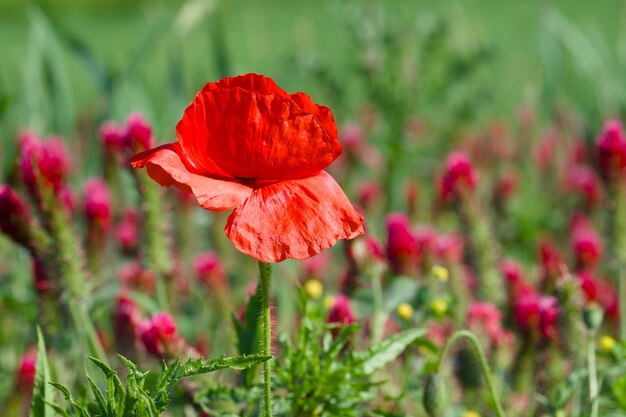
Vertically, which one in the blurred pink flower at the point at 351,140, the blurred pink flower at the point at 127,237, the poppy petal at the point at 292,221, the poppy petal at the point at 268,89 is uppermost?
the blurred pink flower at the point at 351,140

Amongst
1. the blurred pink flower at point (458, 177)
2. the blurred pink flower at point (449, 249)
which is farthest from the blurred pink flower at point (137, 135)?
the blurred pink flower at point (449, 249)

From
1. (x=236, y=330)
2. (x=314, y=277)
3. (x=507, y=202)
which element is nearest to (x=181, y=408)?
(x=236, y=330)

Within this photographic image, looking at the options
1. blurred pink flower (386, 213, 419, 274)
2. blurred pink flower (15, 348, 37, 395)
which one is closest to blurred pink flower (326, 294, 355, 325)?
blurred pink flower (386, 213, 419, 274)

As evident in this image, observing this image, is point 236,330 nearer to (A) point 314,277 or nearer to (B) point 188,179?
(B) point 188,179

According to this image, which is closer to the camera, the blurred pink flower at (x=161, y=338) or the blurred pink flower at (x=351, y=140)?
the blurred pink flower at (x=161, y=338)

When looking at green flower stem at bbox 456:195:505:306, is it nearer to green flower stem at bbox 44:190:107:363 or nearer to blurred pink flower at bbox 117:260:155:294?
blurred pink flower at bbox 117:260:155:294

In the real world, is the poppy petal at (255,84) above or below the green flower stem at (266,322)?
above

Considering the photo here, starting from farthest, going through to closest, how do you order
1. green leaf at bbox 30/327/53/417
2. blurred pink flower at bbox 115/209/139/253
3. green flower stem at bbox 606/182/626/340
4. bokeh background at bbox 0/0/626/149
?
bokeh background at bbox 0/0/626/149 < blurred pink flower at bbox 115/209/139/253 < green flower stem at bbox 606/182/626/340 < green leaf at bbox 30/327/53/417

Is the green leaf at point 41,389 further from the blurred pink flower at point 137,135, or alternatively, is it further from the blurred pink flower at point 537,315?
the blurred pink flower at point 537,315
